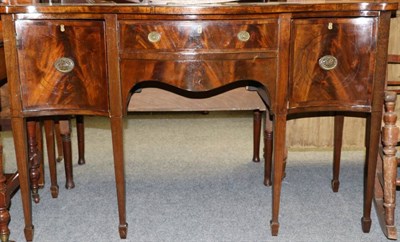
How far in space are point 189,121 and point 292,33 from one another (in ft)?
7.13

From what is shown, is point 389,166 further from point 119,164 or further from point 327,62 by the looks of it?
point 119,164

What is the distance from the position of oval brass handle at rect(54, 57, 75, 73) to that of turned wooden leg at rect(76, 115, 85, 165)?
95 centimetres

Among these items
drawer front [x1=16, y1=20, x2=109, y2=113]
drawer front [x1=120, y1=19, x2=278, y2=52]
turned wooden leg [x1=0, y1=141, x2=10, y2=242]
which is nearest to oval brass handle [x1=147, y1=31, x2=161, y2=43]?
drawer front [x1=120, y1=19, x2=278, y2=52]

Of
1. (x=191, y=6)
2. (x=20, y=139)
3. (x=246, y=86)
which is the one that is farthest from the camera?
(x=246, y=86)

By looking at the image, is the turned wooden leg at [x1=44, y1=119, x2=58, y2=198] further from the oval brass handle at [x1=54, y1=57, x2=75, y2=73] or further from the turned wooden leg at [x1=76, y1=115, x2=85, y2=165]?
the oval brass handle at [x1=54, y1=57, x2=75, y2=73]

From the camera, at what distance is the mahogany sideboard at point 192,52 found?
1699 millimetres

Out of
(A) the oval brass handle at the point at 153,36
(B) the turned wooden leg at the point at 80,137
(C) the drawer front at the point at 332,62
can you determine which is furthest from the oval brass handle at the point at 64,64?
(B) the turned wooden leg at the point at 80,137

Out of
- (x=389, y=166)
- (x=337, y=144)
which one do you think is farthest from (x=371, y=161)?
(x=337, y=144)

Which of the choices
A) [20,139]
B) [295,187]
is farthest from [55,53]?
[295,187]

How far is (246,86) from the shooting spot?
2.36 metres

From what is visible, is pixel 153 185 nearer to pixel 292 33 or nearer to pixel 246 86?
pixel 246 86

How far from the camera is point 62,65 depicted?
1.76 meters

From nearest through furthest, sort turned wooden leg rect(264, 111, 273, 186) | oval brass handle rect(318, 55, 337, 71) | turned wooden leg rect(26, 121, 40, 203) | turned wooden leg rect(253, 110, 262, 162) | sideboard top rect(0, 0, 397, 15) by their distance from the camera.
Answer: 1. sideboard top rect(0, 0, 397, 15)
2. oval brass handle rect(318, 55, 337, 71)
3. turned wooden leg rect(26, 121, 40, 203)
4. turned wooden leg rect(264, 111, 273, 186)
5. turned wooden leg rect(253, 110, 262, 162)

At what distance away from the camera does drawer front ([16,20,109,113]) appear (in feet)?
5.65
